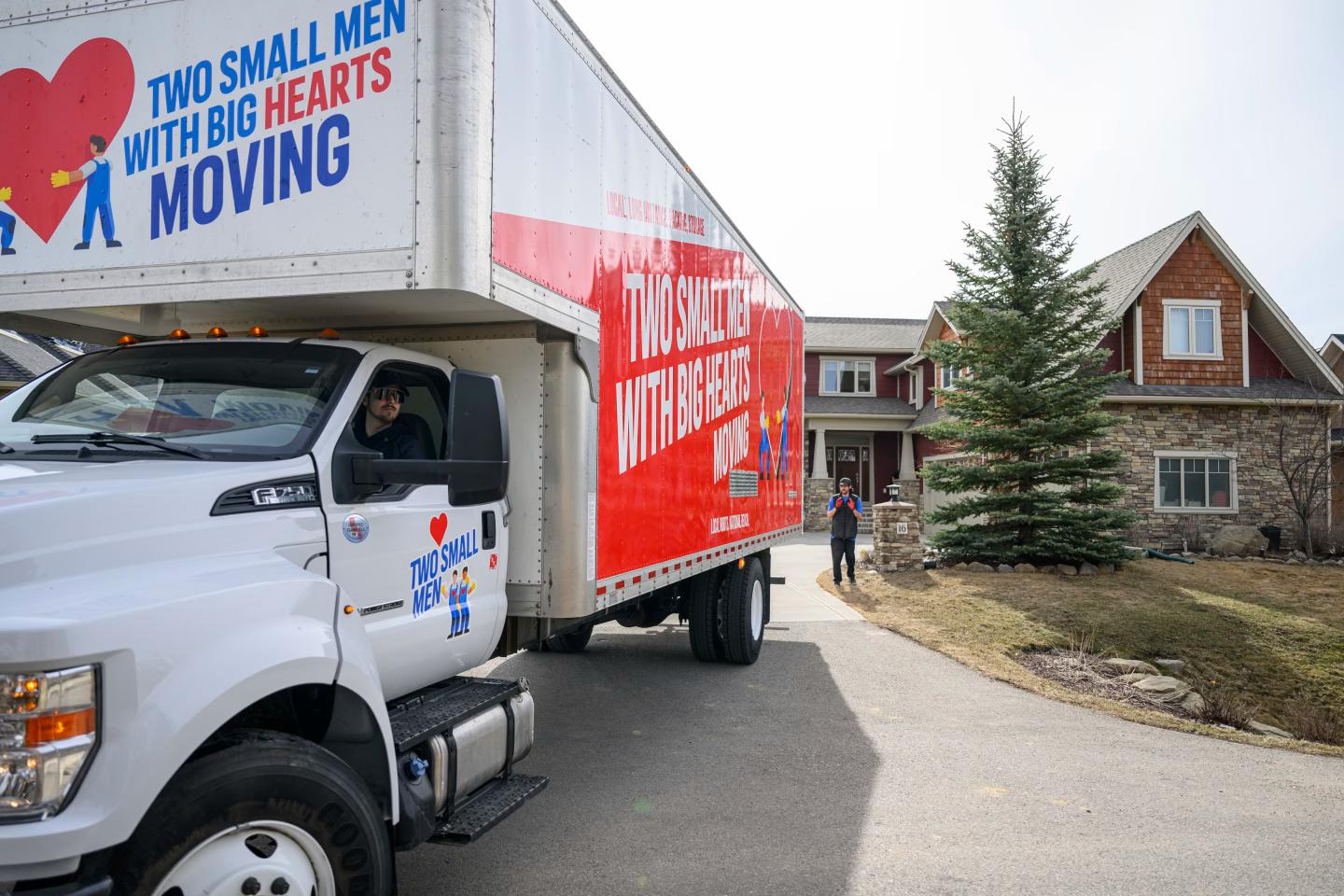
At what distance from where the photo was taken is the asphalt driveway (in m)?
4.43

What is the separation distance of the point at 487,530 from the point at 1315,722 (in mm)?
8758

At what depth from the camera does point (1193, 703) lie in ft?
30.9

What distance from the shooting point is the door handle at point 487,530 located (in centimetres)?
440

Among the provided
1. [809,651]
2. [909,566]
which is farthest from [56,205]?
[909,566]

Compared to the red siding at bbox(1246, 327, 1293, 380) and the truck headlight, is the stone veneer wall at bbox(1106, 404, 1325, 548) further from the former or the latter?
the truck headlight

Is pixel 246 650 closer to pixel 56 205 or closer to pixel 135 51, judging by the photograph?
pixel 56 205

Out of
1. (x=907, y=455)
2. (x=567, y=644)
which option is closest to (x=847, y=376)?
(x=907, y=455)

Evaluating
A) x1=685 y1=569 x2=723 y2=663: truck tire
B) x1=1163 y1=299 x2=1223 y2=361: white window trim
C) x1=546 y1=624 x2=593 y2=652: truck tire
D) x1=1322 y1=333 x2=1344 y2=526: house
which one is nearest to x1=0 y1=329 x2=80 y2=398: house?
x1=546 y1=624 x2=593 y2=652: truck tire

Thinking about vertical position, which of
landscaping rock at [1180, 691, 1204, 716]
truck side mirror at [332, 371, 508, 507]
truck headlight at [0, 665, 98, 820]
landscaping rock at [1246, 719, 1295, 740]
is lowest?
landscaping rock at [1246, 719, 1295, 740]

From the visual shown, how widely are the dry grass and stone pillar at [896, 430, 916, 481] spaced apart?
14.6m

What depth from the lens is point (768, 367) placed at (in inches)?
→ 387

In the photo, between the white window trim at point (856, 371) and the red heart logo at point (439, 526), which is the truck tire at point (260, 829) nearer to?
the red heart logo at point (439, 526)

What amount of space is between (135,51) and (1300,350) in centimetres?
2522

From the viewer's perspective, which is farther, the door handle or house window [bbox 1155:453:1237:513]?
house window [bbox 1155:453:1237:513]
